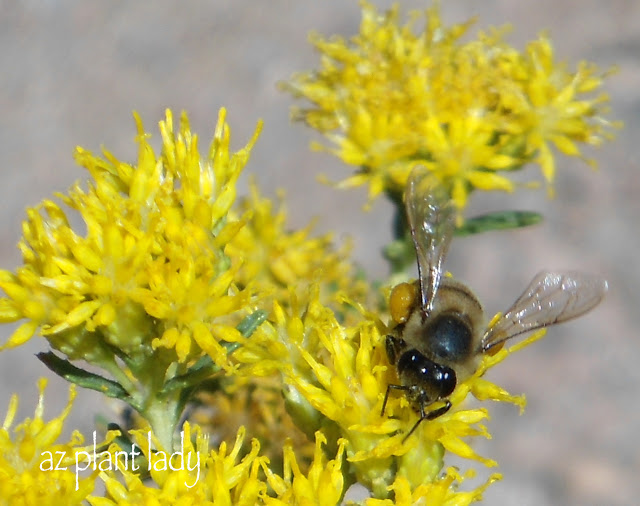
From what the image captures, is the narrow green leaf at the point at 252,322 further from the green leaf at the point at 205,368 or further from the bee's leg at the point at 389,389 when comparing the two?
the bee's leg at the point at 389,389

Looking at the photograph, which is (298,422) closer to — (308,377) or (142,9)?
(308,377)

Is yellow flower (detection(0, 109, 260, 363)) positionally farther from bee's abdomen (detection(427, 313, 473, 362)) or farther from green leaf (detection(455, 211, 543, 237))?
green leaf (detection(455, 211, 543, 237))

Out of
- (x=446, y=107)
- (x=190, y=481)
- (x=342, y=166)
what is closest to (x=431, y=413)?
(x=190, y=481)

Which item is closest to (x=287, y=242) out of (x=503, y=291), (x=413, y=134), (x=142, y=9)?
(x=413, y=134)

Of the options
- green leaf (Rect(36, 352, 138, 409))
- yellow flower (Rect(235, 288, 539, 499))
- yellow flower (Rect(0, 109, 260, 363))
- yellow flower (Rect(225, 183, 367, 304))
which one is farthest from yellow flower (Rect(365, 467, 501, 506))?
yellow flower (Rect(225, 183, 367, 304))

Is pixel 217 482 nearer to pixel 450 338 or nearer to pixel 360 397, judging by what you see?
pixel 360 397

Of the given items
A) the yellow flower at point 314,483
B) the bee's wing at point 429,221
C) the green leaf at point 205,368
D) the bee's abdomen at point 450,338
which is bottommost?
the yellow flower at point 314,483

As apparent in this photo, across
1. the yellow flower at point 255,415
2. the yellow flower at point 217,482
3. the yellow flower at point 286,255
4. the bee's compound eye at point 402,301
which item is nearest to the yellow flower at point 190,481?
the yellow flower at point 217,482
